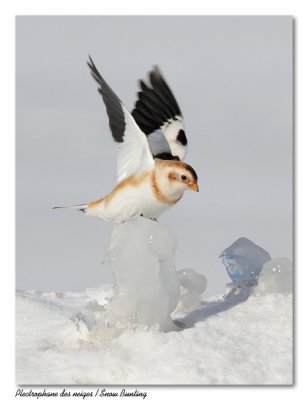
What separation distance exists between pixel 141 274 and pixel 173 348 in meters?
0.69

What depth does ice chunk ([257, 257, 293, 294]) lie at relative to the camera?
8.00 m

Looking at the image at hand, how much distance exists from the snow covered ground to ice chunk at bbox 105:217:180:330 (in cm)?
13

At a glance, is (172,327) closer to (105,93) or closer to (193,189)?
(193,189)

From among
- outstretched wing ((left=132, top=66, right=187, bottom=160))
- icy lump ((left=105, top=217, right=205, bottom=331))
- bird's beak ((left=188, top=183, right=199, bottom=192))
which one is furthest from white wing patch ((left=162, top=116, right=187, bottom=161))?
icy lump ((left=105, top=217, right=205, bottom=331))

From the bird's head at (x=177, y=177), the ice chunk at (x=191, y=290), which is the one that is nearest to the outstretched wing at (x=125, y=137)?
the bird's head at (x=177, y=177)

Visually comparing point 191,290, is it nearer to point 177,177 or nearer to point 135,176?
point 177,177

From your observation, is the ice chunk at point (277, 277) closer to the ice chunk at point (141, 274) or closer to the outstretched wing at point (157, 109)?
the ice chunk at point (141, 274)

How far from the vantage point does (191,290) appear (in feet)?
26.0

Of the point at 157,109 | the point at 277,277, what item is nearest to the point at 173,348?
the point at 277,277

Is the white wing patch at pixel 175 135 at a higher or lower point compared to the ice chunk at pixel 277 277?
higher

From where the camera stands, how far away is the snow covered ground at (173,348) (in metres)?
6.68

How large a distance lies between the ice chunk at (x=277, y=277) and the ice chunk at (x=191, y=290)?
22.3 inches

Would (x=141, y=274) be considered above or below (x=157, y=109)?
below
